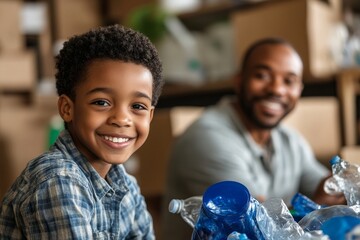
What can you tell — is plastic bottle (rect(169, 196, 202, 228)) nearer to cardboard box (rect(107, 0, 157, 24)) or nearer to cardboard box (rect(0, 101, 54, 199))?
cardboard box (rect(0, 101, 54, 199))

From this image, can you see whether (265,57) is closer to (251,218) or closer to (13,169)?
(251,218)

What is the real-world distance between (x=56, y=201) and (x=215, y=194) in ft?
0.66

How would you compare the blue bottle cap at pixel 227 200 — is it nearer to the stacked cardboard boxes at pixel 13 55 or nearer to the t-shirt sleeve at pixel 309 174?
the t-shirt sleeve at pixel 309 174

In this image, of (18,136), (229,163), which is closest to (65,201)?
(229,163)

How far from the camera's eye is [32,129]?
8.24 feet

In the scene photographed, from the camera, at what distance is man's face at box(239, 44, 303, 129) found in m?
1.46

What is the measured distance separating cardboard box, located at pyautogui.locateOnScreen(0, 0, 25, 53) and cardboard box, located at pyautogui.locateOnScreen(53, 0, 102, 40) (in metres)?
0.23

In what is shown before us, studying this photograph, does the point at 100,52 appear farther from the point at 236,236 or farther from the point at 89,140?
the point at 236,236

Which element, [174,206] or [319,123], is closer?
[174,206]

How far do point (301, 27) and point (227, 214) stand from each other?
150 cm

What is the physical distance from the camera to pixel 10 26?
2510 mm

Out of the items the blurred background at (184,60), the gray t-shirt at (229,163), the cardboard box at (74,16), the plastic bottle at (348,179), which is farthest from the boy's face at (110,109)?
the cardboard box at (74,16)

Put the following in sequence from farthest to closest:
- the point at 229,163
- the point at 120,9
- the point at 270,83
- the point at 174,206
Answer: the point at 120,9, the point at 270,83, the point at 229,163, the point at 174,206

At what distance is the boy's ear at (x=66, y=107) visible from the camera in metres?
0.73
